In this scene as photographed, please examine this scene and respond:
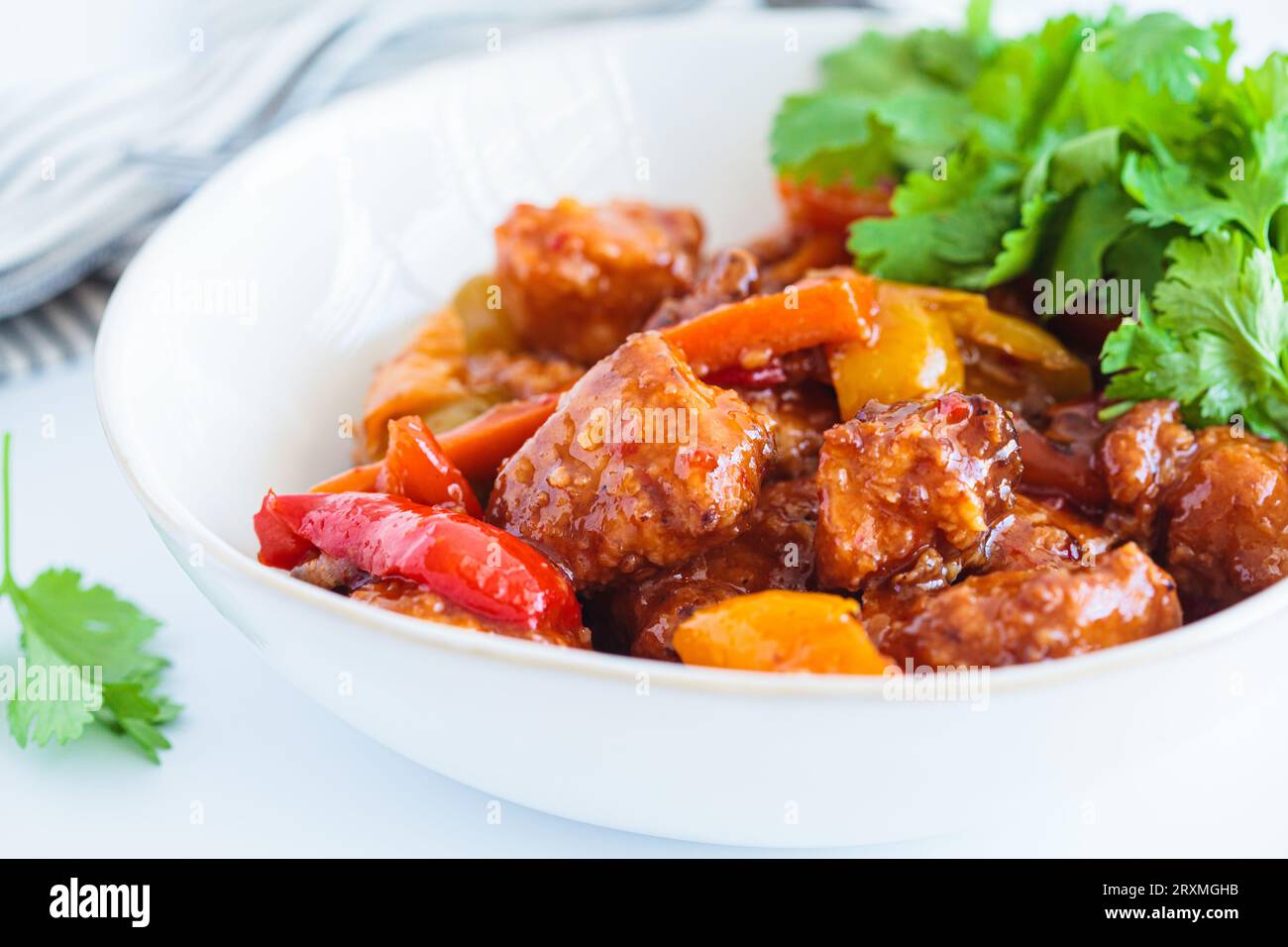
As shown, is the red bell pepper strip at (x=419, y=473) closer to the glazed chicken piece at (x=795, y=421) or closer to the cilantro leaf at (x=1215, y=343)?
the glazed chicken piece at (x=795, y=421)

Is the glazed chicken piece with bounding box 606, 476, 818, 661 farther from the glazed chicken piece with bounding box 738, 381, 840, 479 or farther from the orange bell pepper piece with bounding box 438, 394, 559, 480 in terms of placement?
the orange bell pepper piece with bounding box 438, 394, 559, 480

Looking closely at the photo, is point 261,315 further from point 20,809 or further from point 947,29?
point 947,29

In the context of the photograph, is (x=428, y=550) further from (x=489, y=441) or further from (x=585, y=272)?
(x=585, y=272)

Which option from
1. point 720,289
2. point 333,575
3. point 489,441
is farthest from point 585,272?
point 333,575

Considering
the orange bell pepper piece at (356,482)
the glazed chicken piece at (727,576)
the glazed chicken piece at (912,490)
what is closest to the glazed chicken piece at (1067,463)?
the glazed chicken piece at (912,490)

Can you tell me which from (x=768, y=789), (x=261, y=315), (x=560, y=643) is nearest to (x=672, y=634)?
(x=560, y=643)

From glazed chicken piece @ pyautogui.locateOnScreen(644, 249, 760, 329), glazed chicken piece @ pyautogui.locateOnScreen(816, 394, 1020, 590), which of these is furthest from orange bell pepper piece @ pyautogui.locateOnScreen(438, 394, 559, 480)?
glazed chicken piece @ pyautogui.locateOnScreen(816, 394, 1020, 590)
